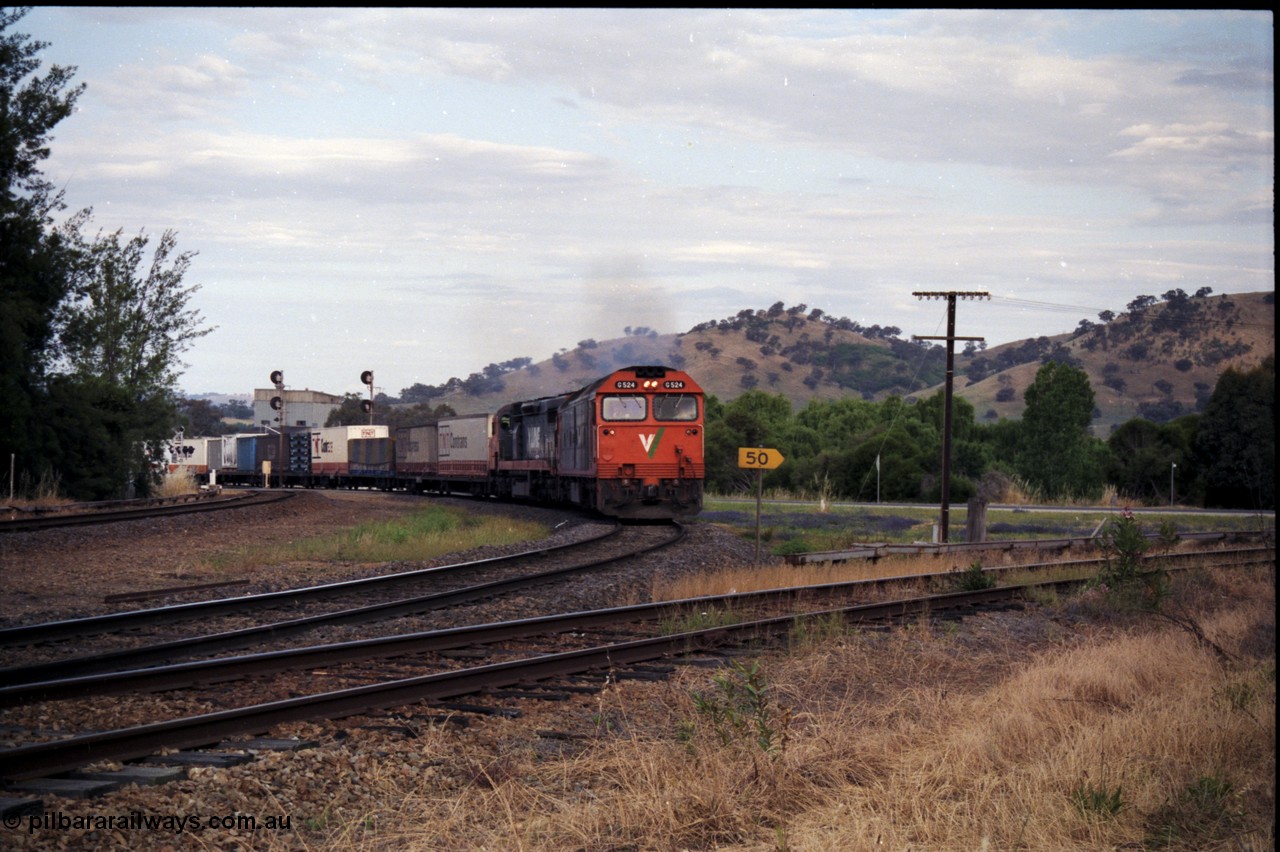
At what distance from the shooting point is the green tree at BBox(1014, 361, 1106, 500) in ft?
192

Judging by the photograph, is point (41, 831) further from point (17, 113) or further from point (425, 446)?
point (425, 446)

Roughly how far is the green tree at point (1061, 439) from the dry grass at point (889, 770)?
170ft

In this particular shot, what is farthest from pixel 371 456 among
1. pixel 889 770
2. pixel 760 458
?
pixel 889 770

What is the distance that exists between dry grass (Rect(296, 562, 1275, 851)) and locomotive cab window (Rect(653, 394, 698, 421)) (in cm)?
1796

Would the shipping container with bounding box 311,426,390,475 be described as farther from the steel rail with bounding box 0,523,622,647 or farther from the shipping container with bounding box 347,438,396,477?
the steel rail with bounding box 0,523,622,647

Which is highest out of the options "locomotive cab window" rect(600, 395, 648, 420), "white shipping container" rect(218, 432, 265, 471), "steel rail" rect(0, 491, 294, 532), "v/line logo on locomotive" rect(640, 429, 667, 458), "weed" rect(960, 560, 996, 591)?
"locomotive cab window" rect(600, 395, 648, 420)

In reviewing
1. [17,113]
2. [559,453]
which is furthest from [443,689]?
[17,113]

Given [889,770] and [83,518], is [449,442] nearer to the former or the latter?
[83,518]

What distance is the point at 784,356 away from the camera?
16688 cm

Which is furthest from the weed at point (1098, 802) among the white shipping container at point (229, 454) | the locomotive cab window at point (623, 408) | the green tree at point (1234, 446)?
the white shipping container at point (229, 454)

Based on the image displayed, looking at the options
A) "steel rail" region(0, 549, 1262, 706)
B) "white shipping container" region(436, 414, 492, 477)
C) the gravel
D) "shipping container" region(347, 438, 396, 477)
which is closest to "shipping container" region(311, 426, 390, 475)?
"shipping container" region(347, 438, 396, 477)

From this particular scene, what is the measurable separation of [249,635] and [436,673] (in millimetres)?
2817

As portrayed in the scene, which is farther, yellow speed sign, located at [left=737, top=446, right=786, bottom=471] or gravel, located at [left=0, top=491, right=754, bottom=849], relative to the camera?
yellow speed sign, located at [left=737, top=446, right=786, bottom=471]

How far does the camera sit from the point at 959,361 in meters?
177
